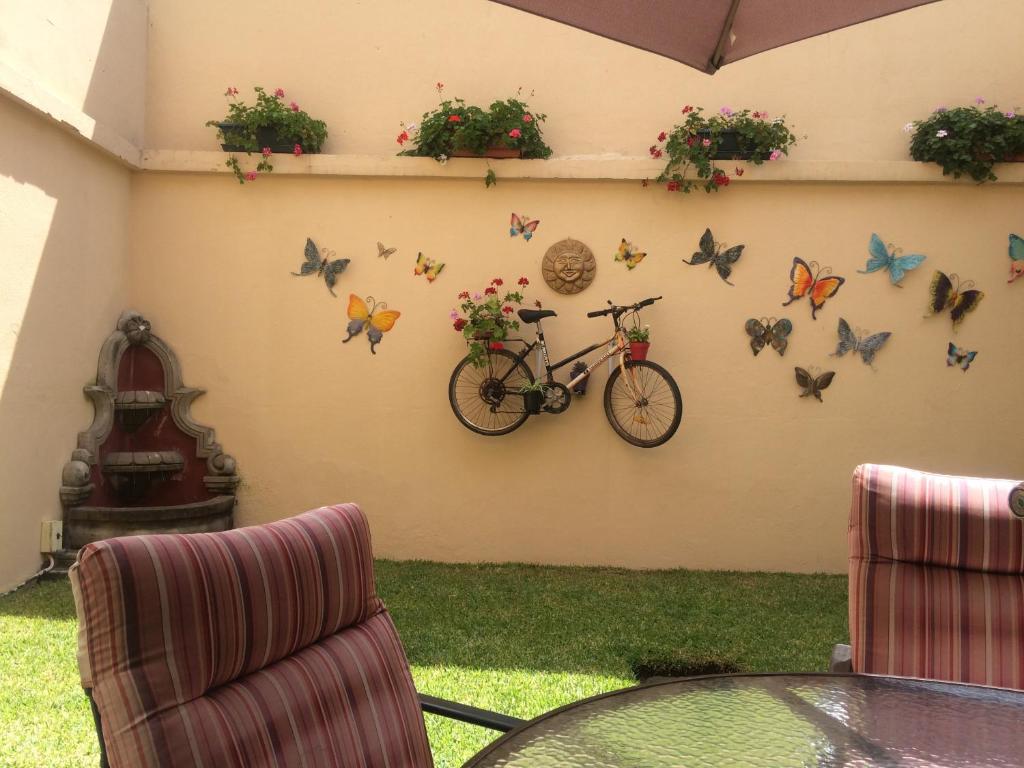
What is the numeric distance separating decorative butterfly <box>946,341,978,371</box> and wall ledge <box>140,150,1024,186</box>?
0.99 metres

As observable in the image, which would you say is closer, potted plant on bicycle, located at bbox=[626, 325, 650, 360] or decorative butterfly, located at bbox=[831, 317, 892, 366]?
potted plant on bicycle, located at bbox=[626, 325, 650, 360]

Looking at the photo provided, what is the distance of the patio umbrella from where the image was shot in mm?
2189

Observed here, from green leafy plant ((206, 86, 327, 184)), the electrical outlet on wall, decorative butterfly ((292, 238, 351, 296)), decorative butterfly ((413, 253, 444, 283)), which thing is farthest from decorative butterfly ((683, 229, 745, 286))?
the electrical outlet on wall

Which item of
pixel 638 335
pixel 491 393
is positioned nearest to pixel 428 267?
pixel 491 393

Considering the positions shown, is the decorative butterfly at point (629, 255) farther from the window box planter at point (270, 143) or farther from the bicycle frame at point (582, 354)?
the window box planter at point (270, 143)

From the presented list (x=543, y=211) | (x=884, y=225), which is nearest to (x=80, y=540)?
(x=543, y=211)

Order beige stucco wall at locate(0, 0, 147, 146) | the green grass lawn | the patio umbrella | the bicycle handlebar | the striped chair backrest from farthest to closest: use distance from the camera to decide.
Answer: the bicycle handlebar → beige stucco wall at locate(0, 0, 147, 146) → the green grass lawn → the patio umbrella → the striped chair backrest

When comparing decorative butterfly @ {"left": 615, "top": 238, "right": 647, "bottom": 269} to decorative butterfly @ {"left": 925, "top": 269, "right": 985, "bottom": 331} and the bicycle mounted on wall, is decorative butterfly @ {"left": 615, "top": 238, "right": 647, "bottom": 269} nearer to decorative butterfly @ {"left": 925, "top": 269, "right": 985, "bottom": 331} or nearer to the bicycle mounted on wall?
the bicycle mounted on wall

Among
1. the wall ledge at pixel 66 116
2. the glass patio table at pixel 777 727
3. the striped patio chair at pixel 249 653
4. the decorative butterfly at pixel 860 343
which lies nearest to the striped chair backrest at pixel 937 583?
the glass patio table at pixel 777 727

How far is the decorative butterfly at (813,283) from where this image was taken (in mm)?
5148

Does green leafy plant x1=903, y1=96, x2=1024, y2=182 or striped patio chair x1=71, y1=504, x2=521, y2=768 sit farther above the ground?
green leafy plant x1=903, y1=96, x2=1024, y2=182

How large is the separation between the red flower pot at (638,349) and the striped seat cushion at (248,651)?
3.47 meters

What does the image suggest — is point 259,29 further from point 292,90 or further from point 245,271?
point 245,271

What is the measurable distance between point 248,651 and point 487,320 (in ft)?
12.3
